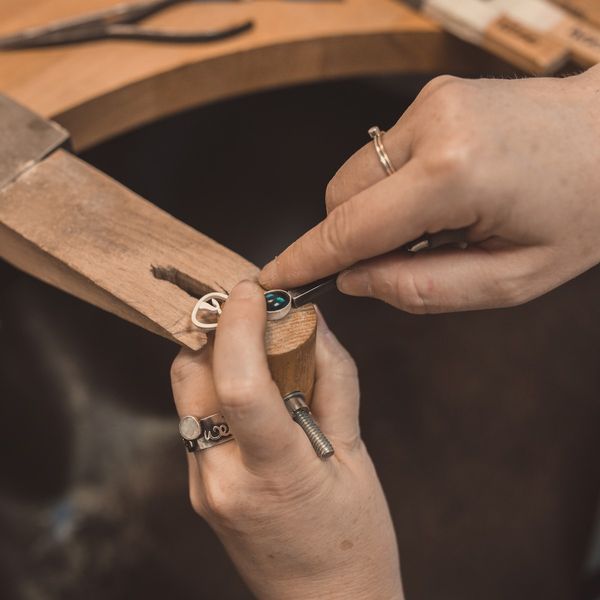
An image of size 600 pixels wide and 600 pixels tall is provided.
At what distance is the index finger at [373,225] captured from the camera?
22.1 inches

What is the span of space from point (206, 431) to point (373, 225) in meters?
0.24

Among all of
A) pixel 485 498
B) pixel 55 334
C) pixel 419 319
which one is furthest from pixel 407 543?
pixel 55 334

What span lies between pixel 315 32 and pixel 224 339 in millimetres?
604

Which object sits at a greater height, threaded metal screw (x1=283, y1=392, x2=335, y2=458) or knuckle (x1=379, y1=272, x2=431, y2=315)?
knuckle (x1=379, y1=272, x2=431, y2=315)

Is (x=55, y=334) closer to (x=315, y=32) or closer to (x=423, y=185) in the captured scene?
(x=315, y=32)

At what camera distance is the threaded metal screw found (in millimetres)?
595

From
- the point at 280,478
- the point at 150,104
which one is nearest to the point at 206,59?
the point at 150,104

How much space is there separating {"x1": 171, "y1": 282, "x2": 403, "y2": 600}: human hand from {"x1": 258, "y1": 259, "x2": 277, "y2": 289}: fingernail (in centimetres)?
2

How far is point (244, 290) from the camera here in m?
0.62

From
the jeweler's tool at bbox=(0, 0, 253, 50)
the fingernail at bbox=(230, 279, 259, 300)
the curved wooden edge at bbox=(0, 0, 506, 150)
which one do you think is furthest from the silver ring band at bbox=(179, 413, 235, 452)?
the jeweler's tool at bbox=(0, 0, 253, 50)

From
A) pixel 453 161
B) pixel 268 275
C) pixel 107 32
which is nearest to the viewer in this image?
pixel 453 161

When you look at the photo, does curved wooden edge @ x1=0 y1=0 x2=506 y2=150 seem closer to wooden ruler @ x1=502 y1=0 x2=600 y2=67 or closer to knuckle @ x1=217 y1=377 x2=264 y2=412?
wooden ruler @ x1=502 y1=0 x2=600 y2=67

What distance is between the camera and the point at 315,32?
3.28 feet

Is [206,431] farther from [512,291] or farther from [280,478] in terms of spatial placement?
[512,291]
